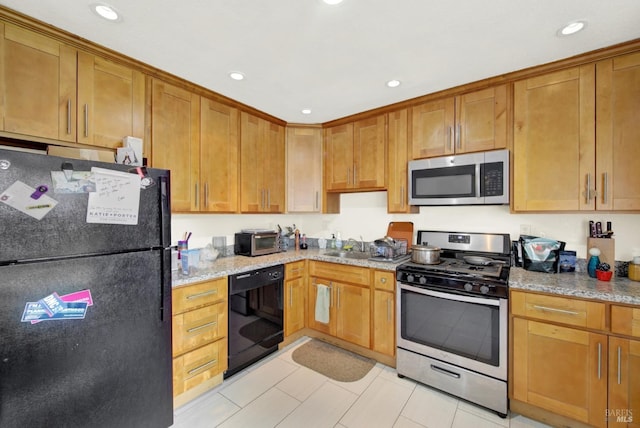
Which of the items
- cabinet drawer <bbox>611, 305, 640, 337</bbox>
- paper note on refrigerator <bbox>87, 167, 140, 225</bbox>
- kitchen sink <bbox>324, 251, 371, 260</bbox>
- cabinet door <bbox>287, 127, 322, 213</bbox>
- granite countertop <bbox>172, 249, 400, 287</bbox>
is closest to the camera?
paper note on refrigerator <bbox>87, 167, 140, 225</bbox>

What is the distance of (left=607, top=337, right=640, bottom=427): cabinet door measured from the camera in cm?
150

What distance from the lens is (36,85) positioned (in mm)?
1550

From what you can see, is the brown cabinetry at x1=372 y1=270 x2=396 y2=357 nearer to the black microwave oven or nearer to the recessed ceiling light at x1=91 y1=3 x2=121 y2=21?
the black microwave oven

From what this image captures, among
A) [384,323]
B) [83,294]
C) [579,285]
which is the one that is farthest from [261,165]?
[579,285]

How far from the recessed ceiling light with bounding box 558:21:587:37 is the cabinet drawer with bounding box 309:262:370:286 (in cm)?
211

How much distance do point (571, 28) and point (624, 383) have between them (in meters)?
2.09

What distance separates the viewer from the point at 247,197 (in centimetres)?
279

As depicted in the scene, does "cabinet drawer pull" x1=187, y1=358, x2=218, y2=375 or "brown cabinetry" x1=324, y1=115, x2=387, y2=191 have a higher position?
"brown cabinetry" x1=324, y1=115, x2=387, y2=191

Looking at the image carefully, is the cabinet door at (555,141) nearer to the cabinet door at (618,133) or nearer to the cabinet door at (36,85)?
the cabinet door at (618,133)

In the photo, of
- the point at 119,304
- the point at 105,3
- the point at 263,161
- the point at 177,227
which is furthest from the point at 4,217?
the point at 263,161

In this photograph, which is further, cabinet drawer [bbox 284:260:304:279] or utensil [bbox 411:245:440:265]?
cabinet drawer [bbox 284:260:304:279]

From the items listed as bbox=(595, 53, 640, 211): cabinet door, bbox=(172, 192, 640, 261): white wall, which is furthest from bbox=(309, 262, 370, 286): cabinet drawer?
bbox=(595, 53, 640, 211): cabinet door

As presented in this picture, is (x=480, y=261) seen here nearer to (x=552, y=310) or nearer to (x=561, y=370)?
(x=552, y=310)

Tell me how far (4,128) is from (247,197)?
1672 millimetres
